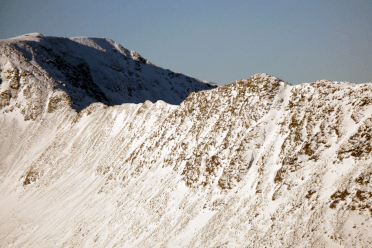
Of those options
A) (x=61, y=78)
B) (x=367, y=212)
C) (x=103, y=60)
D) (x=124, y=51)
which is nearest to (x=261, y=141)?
(x=367, y=212)

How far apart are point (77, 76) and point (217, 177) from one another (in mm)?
61721

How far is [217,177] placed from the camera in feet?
94.2

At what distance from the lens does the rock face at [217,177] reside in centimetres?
2122

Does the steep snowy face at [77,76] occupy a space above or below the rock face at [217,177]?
above

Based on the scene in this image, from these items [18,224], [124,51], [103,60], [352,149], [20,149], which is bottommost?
[18,224]

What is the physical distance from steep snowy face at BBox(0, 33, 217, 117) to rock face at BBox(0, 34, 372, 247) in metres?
24.1

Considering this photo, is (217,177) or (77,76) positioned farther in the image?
(77,76)

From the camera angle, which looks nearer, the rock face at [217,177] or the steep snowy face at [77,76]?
the rock face at [217,177]

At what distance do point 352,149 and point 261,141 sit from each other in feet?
26.1

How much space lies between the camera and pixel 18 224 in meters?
39.8

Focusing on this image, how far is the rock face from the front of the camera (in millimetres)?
21219

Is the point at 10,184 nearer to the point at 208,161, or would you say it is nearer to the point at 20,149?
the point at 20,149

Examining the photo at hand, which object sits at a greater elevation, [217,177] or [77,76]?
[77,76]

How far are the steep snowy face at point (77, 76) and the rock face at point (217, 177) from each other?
2407cm
